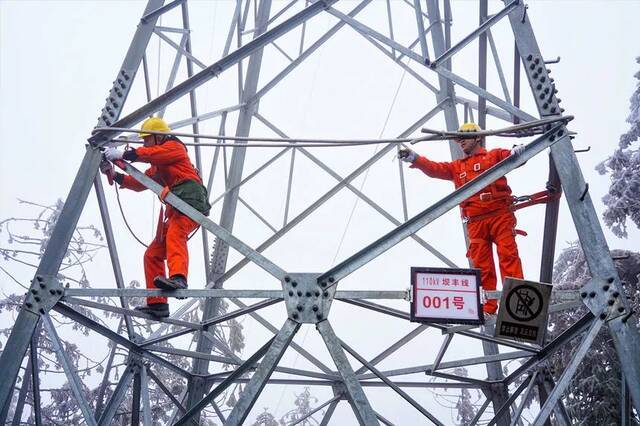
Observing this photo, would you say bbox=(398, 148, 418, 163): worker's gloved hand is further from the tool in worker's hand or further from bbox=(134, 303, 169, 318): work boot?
bbox=(134, 303, 169, 318): work boot

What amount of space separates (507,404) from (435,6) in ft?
16.8

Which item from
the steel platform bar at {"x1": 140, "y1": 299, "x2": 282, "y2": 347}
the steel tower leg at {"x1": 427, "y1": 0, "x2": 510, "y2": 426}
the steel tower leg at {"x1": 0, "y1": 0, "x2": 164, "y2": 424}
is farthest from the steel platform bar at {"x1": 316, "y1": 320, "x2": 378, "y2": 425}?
the steel tower leg at {"x1": 427, "y1": 0, "x2": 510, "y2": 426}

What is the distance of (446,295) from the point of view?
516 cm

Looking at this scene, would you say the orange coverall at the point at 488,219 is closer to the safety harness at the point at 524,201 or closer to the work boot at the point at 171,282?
the safety harness at the point at 524,201

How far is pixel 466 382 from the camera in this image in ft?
27.5

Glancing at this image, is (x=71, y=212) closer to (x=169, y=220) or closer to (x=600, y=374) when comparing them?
(x=169, y=220)

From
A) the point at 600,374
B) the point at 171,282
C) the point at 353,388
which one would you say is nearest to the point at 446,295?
the point at 353,388

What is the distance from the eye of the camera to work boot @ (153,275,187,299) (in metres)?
5.80

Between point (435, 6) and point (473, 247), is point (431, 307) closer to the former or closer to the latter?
point (473, 247)

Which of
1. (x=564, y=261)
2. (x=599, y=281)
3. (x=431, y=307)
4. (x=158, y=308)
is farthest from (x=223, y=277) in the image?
(x=564, y=261)

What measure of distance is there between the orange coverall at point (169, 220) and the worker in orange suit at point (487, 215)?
7.00 ft

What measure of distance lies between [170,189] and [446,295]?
2899 millimetres

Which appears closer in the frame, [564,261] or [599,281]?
[599,281]

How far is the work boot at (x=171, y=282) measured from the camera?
19.0ft
